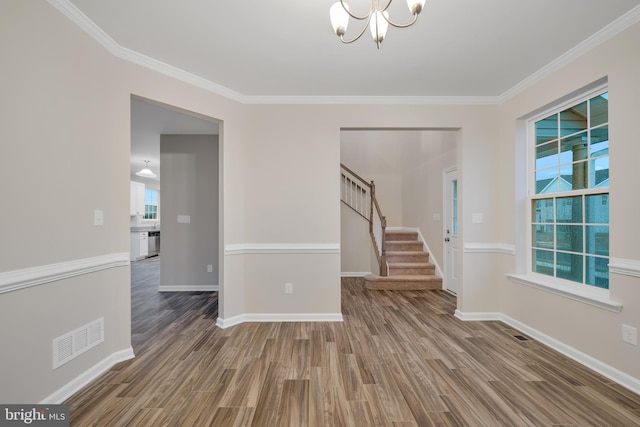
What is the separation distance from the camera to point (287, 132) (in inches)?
128

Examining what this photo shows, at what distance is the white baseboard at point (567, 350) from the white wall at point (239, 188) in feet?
0.14

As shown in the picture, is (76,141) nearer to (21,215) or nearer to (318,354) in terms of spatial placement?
(21,215)

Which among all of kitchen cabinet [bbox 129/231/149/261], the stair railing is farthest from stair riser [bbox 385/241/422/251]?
kitchen cabinet [bbox 129/231/149/261]

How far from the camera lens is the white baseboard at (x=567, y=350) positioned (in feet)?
6.41

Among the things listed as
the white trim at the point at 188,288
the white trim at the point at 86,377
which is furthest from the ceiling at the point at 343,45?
the white trim at the point at 188,288

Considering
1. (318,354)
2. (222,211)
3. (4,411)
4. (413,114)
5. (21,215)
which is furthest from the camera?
(413,114)

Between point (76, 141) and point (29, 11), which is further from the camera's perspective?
point (76, 141)

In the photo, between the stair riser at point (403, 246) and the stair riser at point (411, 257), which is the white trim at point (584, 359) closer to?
the stair riser at point (411, 257)

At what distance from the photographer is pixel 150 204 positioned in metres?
10.2

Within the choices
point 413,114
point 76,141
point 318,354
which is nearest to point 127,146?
point 76,141

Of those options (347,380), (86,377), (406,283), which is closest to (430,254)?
(406,283)

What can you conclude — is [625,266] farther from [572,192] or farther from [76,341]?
[76,341]

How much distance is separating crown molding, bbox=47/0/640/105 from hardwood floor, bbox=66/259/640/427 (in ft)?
8.77

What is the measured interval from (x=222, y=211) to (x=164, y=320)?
1561mm
